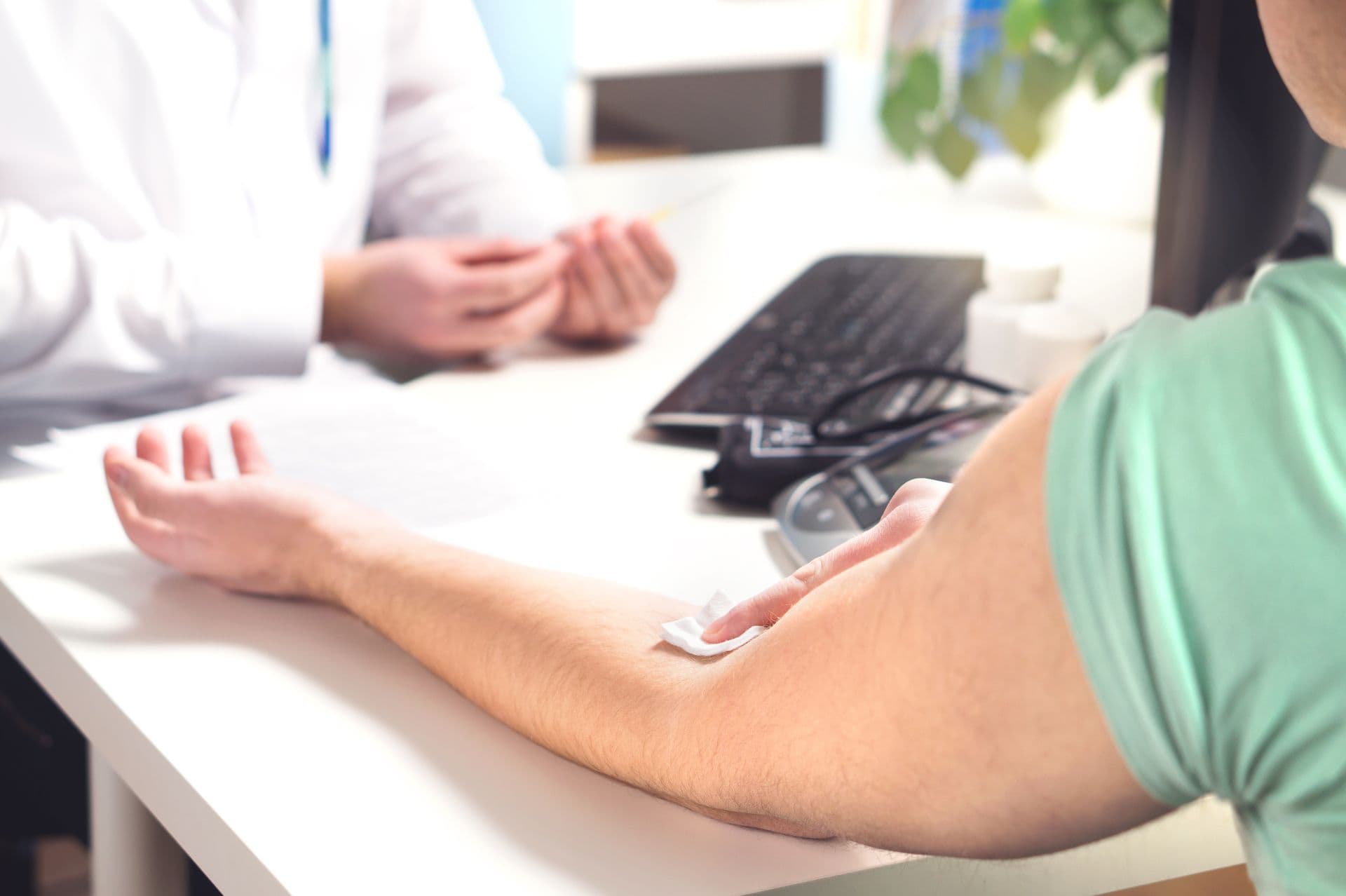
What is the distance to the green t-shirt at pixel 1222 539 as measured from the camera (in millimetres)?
349

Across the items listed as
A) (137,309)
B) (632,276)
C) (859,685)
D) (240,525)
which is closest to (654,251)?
(632,276)

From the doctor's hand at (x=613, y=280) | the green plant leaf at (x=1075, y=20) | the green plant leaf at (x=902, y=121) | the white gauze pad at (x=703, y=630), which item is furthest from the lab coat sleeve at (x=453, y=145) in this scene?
the white gauze pad at (x=703, y=630)

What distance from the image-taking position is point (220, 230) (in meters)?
1.14

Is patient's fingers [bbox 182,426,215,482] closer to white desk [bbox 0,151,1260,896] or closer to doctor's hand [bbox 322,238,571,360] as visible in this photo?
white desk [bbox 0,151,1260,896]

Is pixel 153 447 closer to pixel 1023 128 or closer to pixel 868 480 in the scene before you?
pixel 868 480

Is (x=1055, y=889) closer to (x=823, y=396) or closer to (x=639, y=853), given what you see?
(x=639, y=853)

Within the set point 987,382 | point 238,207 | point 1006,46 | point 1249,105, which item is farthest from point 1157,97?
point 238,207

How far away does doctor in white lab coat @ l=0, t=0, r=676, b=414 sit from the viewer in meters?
0.98

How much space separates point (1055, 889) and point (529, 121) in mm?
1572

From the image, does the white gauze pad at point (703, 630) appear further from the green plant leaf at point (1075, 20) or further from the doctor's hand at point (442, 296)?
the green plant leaf at point (1075, 20)

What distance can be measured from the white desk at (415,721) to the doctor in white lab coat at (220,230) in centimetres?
9

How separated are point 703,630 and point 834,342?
0.50 meters

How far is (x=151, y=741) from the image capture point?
0.57m

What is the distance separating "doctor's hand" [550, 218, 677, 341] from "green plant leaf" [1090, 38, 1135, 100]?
541 millimetres
